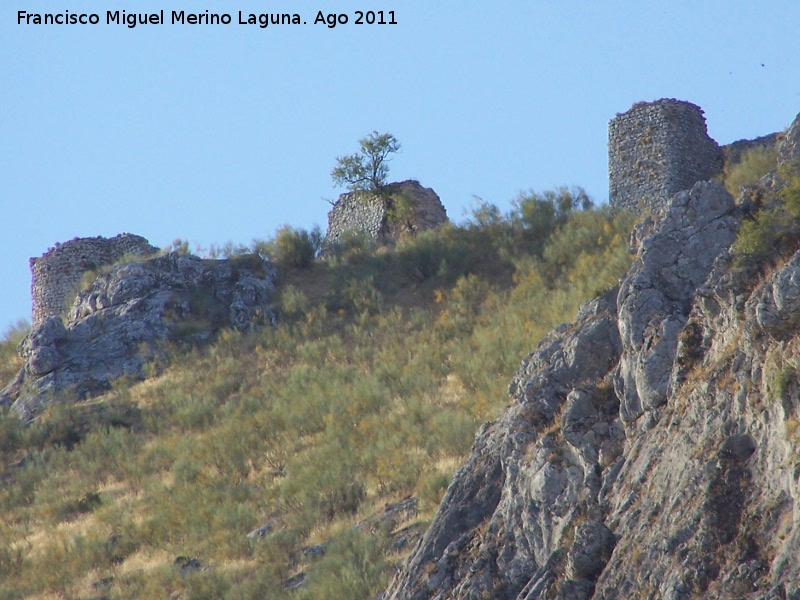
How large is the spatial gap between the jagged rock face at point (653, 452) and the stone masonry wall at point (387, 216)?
19744 millimetres

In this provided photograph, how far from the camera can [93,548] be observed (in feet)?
52.3

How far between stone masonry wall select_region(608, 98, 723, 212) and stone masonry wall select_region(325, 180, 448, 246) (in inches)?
273

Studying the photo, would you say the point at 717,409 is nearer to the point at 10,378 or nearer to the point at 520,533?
the point at 520,533

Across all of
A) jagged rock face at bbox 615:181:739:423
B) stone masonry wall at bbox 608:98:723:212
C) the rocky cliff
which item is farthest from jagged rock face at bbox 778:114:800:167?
stone masonry wall at bbox 608:98:723:212

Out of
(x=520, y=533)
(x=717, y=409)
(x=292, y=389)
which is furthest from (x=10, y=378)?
(x=717, y=409)

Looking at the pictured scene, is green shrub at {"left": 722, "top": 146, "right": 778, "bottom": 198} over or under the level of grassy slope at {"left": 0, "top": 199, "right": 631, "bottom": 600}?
over

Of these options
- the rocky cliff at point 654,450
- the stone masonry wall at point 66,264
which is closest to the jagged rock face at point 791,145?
the rocky cliff at point 654,450

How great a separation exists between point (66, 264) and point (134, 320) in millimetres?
5824

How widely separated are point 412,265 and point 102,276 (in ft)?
26.3

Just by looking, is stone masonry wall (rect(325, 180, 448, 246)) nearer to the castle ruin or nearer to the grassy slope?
the grassy slope

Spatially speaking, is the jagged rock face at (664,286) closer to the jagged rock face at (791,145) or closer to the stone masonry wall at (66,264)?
the jagged rock face at (791,145)

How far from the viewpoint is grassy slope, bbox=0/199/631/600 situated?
1438 centimetres

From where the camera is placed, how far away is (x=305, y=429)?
1892 cm

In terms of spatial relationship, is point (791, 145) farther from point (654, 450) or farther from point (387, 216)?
point (387, 216)
